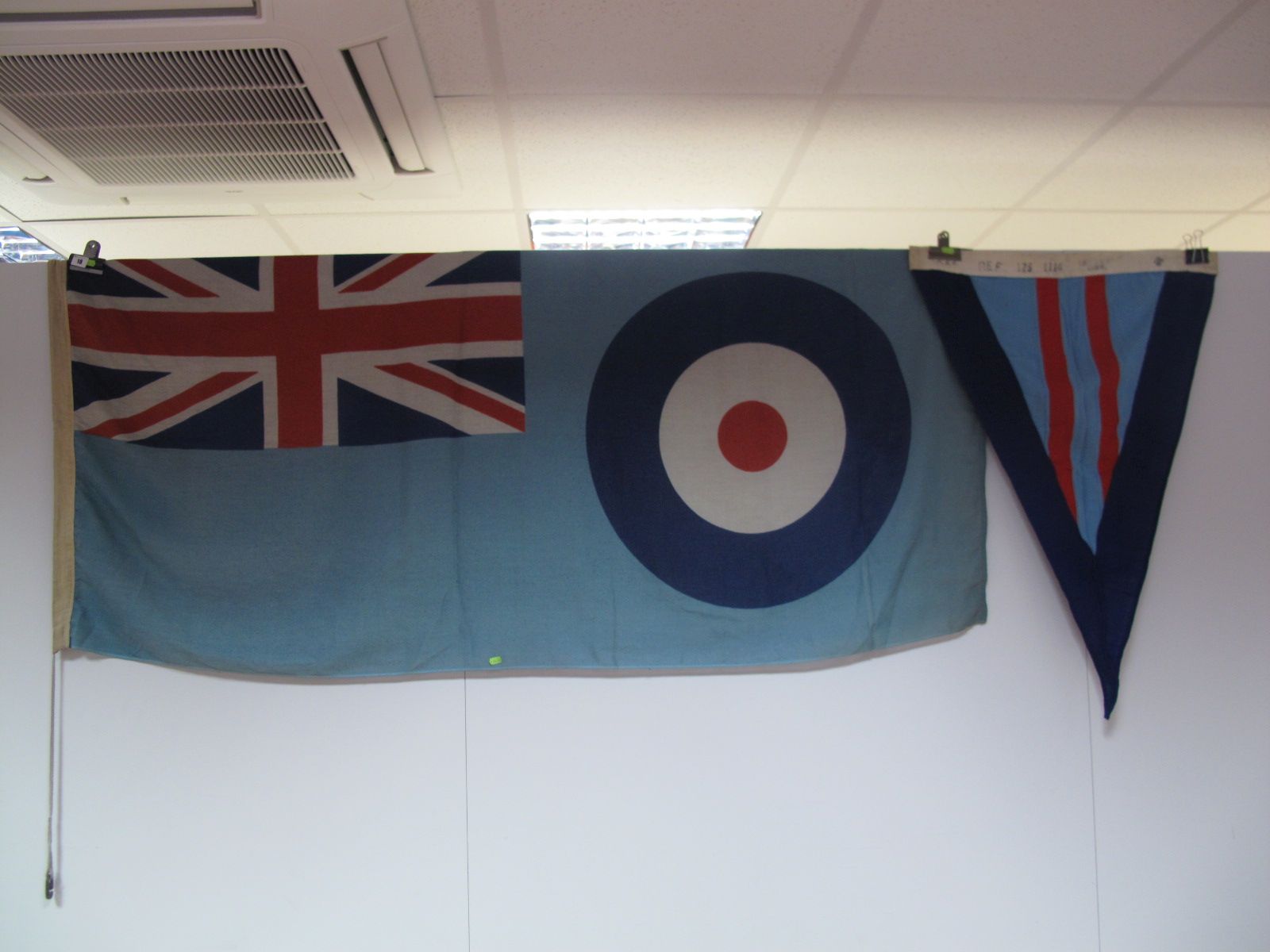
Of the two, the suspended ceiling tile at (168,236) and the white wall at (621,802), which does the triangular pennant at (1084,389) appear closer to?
the white wall at (621,802)

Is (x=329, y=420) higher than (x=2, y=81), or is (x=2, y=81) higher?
(x=2, y=81)

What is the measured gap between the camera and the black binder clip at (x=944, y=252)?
183 cm

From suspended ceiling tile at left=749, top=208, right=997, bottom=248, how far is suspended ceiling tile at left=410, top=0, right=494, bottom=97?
117 centimetres

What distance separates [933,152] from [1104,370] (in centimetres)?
82

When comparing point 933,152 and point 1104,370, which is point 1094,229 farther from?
point 1104,370

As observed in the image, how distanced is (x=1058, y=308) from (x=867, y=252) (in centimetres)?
51

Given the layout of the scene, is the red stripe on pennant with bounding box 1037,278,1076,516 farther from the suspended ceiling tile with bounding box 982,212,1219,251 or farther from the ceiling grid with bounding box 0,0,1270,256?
the suspended ceiling tile with bounding box 982,212,1219,251

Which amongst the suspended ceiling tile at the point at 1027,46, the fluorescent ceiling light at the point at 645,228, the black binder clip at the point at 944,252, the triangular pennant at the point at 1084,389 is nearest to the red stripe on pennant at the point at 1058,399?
the triangular pennant at the point at 1084,389

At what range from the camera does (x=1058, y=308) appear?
1850 mm

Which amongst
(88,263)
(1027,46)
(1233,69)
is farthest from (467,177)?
(1233,69)

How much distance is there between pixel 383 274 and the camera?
1785mm

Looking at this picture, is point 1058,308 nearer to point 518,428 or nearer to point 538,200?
point 518,428

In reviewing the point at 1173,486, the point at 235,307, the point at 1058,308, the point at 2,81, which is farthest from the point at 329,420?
the point at 1173,486

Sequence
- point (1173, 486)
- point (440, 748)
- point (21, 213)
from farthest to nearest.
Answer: point (21, 213) < point (1173, 486) < point (440, 748)
